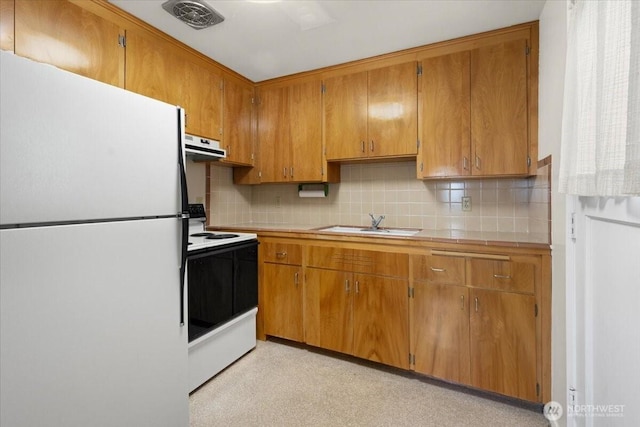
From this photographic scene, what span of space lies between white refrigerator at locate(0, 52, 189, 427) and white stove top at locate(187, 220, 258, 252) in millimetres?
483

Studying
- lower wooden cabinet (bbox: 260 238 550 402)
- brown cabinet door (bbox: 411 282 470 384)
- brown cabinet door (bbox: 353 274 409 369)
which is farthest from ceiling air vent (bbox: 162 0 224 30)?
brown cabinet door (bbox: 411 282 470 384)

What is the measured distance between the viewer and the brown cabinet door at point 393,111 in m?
2.33

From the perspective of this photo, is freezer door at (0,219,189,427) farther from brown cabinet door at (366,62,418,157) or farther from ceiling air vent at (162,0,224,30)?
brown cabinet door at (366,62,418,157)

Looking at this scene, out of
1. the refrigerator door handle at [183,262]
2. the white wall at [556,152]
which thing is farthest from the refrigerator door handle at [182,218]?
the white wall at [556,152]

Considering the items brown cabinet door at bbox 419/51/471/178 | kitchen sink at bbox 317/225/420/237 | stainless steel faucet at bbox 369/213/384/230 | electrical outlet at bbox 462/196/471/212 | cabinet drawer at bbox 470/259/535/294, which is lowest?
cabinet drawer at bbox 470/259/535/294

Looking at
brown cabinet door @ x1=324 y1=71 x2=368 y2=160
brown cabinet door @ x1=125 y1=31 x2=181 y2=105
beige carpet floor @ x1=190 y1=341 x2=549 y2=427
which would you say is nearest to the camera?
beige carpet floor @ x1=190 y1=341 x2=549 y2=427

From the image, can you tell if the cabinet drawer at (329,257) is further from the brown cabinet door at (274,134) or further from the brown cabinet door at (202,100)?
the brown cabinet door at (202,100)

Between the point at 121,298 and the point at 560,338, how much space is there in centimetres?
196

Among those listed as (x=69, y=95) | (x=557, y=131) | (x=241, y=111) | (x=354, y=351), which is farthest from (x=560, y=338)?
Result: (x=241, y=111)

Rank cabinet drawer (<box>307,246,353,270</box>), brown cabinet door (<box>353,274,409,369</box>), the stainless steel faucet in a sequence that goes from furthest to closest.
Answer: the stainless steel faucet < cabinet drawer (<box>307,246,353,270</box>) < brown cabinet door (<box>353,274,409,369</box>)

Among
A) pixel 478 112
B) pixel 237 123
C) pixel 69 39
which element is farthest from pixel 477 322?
pixel 69 39

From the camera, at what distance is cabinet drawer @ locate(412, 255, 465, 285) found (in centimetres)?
189

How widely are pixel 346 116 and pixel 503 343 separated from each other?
1.98m

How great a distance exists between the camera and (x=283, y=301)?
2.51m
